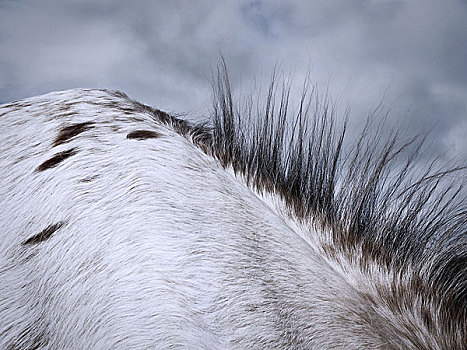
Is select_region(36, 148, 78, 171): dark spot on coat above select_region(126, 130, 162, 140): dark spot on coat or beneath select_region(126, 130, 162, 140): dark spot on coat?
beneath

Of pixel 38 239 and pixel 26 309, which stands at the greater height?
pixel 38 239

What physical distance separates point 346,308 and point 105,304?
0.43 m

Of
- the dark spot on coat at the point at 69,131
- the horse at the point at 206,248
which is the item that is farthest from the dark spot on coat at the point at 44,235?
the dark spot on coat at the point at 69,131

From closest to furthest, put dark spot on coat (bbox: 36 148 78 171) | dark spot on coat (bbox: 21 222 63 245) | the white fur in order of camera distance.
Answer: the white fur < dark spot on coat (bbox: 21 222 63 245) < dark spot on coat (bbox: 36 148 78 171)

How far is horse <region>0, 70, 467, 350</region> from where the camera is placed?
736 mm

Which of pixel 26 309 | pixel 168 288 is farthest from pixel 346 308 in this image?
pixel 26 309

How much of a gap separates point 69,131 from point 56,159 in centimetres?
12

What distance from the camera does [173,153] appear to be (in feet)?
3.30

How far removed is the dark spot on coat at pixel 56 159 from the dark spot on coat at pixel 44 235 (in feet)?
0.58

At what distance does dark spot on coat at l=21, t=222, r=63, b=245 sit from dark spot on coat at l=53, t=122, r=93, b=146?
262 millimetres

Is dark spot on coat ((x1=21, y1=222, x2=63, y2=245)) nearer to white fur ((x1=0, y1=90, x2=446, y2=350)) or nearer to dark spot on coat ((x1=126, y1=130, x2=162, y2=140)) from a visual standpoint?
white fur ((x1=0, y1=90, x2=446, y2=350))

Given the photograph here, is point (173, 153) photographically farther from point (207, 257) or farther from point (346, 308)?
point (346, 308)

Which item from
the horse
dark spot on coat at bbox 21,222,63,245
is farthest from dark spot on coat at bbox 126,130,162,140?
dark spot on coat at bbox 21,222,63,245

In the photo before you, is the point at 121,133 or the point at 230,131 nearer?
the point at 121,133
